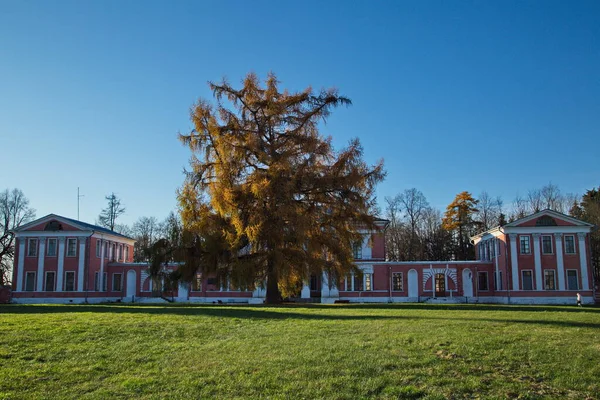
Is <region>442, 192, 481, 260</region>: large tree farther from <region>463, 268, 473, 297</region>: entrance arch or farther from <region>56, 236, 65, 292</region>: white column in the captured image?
<region>56, 236, 65, 292</region>: white column

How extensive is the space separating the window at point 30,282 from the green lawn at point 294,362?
3951 cm

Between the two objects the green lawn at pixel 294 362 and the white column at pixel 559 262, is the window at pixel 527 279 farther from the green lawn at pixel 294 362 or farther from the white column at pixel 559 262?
the green lawn at pixel 294 362

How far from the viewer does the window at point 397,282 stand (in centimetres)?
5003

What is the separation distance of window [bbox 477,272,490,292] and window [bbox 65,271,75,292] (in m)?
37.9

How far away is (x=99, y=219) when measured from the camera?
2803 inches

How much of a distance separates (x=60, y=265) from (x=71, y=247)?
75.2 inches

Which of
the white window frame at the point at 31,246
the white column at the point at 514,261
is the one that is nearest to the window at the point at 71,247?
the white window frame at the point at 31,246

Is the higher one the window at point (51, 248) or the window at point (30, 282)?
the window at point (51, 248)

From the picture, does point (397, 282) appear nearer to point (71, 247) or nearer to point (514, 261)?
point (514, 261)

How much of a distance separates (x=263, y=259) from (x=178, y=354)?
19.7 metres

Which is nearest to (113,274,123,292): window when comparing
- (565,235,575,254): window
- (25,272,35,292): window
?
(25,272,35,292): window

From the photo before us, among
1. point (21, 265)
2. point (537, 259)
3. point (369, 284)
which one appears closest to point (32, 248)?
point (21, 265)

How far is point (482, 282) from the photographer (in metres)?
50.5

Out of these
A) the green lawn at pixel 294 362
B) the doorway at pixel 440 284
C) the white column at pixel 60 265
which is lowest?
the green lawn at pixel 294 362
